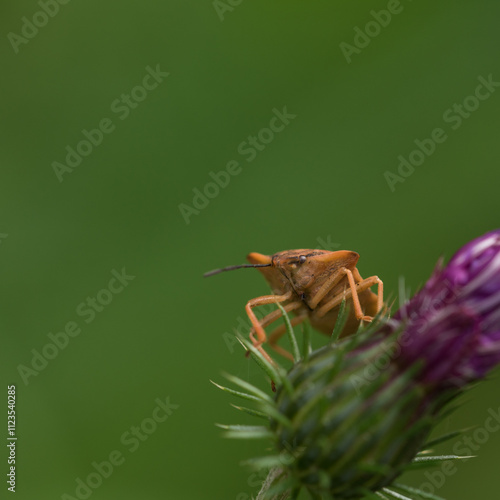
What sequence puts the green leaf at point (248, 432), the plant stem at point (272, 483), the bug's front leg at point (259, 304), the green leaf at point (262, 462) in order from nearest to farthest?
the green leaf at point (262, 462)
the green leaf at point (248, 432)
the plant stem at point (272, 483)
the bug's front leg at point (259, 304)

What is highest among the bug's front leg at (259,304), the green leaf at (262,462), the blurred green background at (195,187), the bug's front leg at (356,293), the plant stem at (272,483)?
the blurred green background at (195,187)

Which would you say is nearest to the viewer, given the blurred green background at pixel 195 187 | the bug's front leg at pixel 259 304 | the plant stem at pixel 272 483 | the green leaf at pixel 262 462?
the green leaf at pixel 262 462

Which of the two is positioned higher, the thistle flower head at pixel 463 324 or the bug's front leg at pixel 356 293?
the bug's front leg at pixel 356 293

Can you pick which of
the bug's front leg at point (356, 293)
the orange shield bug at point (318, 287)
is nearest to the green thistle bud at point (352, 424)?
the bug's front leg at point (356, 293)

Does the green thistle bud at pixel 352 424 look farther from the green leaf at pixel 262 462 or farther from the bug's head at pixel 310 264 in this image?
the bug's head at pixel 310 264

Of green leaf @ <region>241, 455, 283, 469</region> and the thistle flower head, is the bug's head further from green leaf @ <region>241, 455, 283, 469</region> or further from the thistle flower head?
green leaf @ <region>241, 455, 283, 469</region>

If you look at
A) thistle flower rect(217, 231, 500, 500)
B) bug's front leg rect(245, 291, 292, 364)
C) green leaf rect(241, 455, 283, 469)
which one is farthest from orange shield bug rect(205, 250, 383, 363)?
green leaf rect(241, 455, 283, 469)

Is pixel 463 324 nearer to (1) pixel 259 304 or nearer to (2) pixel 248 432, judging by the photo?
(2) pixel 248 432
